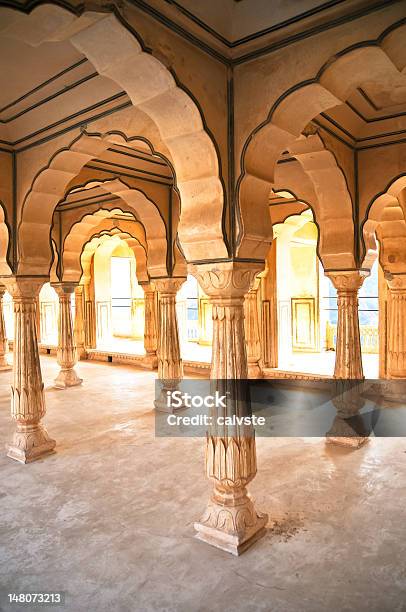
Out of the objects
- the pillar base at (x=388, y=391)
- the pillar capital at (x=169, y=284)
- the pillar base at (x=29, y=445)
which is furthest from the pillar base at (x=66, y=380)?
the pillar base at (x=388, y=391)

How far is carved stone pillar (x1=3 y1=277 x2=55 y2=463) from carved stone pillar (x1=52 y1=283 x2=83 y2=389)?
4167 millimetres

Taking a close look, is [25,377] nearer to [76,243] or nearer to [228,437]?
[228,437]

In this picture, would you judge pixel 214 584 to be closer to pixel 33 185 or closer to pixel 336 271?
pixel 336 271

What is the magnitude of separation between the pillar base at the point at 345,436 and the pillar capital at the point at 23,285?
4.15 m

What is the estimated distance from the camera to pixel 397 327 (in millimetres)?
8250

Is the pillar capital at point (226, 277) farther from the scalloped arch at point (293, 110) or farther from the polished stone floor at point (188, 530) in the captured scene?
the polished stone floor at point (188, 530)

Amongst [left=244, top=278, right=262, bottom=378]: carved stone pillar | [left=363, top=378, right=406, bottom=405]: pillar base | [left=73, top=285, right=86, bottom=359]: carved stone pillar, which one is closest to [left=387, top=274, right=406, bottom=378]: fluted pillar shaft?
[left=363, top=378, right=406, bottom=405]: pillar base

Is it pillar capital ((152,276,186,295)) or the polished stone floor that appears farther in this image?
pillar capital ((152,276,186,295))

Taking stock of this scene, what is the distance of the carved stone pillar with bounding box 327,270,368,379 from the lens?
18.6 ft

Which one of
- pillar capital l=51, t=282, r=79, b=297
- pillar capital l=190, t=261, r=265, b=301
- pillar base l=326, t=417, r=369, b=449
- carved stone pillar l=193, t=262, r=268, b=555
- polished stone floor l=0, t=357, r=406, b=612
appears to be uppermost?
pillar capital l=51, t=282, r=79, b=297

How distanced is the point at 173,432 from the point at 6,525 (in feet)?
9.14

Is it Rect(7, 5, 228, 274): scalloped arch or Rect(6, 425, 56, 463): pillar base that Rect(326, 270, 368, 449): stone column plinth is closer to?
Rect(7, 5, 228, 274): scalloped arch

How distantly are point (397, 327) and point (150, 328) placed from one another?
608 cm

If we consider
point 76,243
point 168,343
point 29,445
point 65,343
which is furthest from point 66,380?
point 29,445
